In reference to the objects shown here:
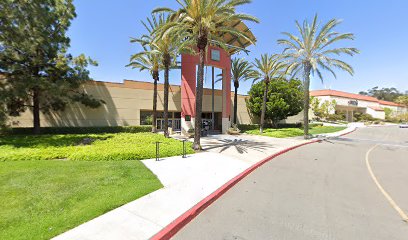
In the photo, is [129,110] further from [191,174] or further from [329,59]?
[329,59]

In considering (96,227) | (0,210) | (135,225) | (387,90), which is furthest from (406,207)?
(387,90)

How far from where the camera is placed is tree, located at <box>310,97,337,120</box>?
53594 mm

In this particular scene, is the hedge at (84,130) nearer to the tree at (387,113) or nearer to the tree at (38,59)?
the tree at (38,59)

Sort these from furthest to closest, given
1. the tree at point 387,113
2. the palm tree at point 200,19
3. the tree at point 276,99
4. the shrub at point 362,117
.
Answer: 1. the tree at point 387,113
2. the shrub at point 362,117
3. the tree at point 276,99
4. the palm tree at point 200,19

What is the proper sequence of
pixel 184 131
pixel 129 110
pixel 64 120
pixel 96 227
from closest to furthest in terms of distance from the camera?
pixel 96 227, pixel 64 120, pixel 184 131, pixel 129 110

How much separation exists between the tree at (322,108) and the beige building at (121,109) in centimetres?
3448

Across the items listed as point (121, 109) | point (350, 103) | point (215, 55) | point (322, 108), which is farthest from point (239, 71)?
point (350, 103)

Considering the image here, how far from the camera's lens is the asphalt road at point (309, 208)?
450cm

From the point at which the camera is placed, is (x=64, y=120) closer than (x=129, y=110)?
Yes

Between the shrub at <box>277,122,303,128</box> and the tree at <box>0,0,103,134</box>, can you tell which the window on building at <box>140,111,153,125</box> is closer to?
the tree at <box>0,0,103,134</box>

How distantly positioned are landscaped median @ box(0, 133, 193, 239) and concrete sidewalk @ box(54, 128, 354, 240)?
0.36m

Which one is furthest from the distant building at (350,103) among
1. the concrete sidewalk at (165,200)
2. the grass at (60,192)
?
the grass at (60,192)

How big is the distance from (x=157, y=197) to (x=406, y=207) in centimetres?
691

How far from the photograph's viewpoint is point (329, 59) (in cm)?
2156
